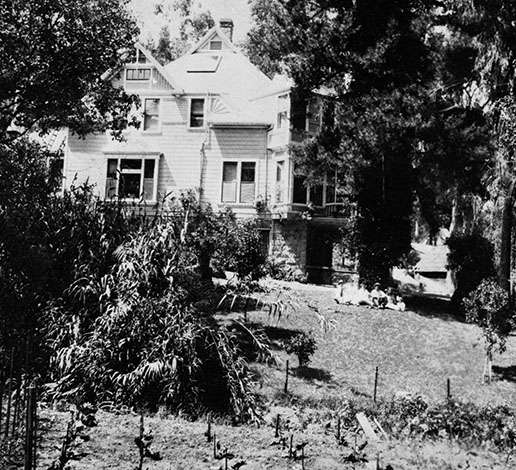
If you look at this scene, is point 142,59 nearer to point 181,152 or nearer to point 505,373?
point 181,152

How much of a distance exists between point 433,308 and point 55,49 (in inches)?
643

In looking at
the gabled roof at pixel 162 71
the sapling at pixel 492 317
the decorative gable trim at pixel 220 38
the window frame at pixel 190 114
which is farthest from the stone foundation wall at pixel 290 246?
the decorative gable trim at pixel 220 38

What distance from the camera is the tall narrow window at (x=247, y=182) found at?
30.0 m

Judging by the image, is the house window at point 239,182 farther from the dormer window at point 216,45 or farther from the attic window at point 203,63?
the dormer window at point 216,45

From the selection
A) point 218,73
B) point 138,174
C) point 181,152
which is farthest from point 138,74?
point 138,174

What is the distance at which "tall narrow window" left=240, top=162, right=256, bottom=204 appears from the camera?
30.0 meters

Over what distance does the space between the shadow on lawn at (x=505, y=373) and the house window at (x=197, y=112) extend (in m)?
19.9

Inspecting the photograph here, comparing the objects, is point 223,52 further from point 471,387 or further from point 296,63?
point 471,387

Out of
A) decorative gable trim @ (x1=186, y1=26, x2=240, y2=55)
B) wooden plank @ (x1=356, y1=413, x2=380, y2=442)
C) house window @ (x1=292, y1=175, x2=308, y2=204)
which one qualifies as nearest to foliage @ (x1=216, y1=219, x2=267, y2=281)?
wooden plank @ (x1=356, y1=413, x2=380, y2=442)

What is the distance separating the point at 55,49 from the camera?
1830 centimetres

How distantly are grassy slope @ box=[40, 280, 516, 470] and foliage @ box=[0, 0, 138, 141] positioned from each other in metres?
9.60

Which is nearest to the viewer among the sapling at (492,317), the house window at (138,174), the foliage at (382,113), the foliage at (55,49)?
the sapling at (492,317)

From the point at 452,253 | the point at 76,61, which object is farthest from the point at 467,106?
the point at 76,61

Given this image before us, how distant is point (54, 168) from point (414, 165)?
1668cm
